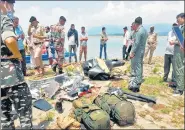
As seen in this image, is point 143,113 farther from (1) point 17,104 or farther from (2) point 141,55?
(1) point 17,104

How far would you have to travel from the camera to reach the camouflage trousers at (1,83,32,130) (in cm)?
380

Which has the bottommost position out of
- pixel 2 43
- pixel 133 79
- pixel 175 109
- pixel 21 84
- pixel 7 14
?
pixel 175 109

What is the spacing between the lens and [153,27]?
1247 cm

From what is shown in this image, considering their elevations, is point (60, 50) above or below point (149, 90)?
above

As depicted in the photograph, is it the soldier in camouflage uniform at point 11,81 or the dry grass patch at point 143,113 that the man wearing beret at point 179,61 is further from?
the soldier in camouflage uniform at point 11,81

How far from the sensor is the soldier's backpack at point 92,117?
4.48m

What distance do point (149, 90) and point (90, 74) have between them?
6.98 feet

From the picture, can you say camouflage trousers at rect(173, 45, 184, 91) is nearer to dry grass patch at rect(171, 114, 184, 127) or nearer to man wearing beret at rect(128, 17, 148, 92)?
man wearing beret at rect(128, 17, 148, 92)

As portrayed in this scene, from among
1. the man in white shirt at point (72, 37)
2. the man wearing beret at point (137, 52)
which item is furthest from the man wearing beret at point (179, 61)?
the man in white shirt at point (72, 37)

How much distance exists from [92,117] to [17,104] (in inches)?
58.0

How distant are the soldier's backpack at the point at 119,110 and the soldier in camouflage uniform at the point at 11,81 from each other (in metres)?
1.82

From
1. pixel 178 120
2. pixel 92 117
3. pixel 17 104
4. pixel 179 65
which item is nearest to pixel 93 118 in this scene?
pixel 92 117

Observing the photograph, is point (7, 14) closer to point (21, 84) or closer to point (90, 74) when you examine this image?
point (21, 84)

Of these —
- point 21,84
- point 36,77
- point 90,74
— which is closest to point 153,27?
point 90,74
